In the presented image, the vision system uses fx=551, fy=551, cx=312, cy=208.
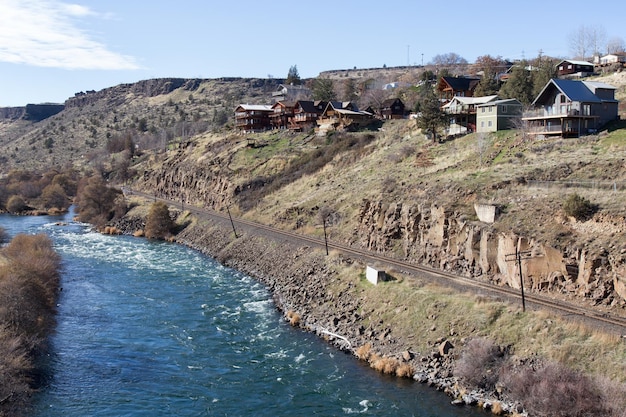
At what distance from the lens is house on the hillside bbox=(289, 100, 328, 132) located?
313 feet

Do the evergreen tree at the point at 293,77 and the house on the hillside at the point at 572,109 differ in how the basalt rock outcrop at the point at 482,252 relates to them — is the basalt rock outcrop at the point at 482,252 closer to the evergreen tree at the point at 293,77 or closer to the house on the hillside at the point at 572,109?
the house on the hillside at the point at 572,109

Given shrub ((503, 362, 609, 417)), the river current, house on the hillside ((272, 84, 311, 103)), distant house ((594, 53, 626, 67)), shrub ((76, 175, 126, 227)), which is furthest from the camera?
house on the hillside ((272, 84, 311, 103))

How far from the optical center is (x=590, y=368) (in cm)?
2534

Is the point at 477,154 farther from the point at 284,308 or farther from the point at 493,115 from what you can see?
the point at 284,308

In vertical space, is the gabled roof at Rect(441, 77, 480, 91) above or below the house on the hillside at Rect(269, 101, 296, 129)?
above

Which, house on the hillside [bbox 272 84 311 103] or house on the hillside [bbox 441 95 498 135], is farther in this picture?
house on the hillside [bbox 272 84 311 103]

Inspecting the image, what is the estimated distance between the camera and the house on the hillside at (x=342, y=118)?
86.9 meters

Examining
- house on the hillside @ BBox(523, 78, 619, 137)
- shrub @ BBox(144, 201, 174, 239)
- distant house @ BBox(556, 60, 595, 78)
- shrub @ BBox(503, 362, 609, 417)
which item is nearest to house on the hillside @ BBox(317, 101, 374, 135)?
shrub @ BBox(144, 201, 174, 239)

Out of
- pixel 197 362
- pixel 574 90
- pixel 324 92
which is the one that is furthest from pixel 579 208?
pixel 324 92

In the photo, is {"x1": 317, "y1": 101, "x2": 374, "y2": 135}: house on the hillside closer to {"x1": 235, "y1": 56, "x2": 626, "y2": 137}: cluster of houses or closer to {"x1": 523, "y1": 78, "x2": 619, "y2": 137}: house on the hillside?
{"x1": 235, "y1": 56, "x2": 626, "y2": 137}: cluster of houses

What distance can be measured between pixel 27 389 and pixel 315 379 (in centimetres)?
1434

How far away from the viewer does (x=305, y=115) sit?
95562mm

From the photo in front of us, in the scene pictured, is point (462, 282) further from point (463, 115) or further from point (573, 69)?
point (573, 69)

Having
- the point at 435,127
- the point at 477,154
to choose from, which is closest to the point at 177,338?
the point at 477,154
